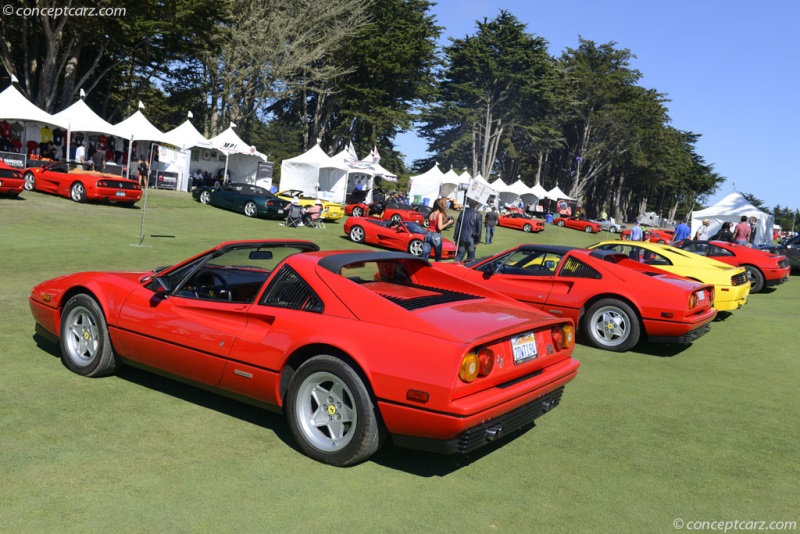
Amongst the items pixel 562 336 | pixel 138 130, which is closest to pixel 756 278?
pixel 562 336

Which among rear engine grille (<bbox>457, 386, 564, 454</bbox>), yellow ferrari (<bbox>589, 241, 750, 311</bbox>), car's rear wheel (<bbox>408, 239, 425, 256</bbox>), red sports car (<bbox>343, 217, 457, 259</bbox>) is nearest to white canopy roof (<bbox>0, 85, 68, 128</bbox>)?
red sports car (<bbox>343, 217, 457, 259</bbox>)

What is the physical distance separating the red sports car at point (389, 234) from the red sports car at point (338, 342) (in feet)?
43.2

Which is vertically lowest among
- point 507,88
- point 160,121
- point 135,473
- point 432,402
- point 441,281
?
point 135,473

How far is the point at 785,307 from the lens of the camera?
12648 millimetres

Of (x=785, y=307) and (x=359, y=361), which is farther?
(x=785, y=307)

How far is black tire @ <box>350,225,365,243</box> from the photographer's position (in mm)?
20547

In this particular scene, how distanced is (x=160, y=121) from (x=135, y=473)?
55565mm

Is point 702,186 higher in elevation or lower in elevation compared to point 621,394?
higher

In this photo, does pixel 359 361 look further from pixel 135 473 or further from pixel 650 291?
pixel 650 291

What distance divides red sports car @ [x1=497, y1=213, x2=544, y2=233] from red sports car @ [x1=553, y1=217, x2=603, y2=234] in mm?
9614

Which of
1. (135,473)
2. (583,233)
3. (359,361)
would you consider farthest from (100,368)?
(583,233)

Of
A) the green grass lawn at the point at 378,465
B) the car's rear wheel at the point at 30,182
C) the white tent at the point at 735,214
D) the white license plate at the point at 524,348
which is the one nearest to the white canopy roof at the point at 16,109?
the car's rear wheel at the point at 30,182

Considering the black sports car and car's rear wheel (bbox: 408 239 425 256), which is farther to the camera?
the black sports car

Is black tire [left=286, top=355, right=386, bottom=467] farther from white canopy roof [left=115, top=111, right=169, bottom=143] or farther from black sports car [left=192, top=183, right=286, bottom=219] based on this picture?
white canopy roof [left=115, top=111, right=169, bottom=143]
